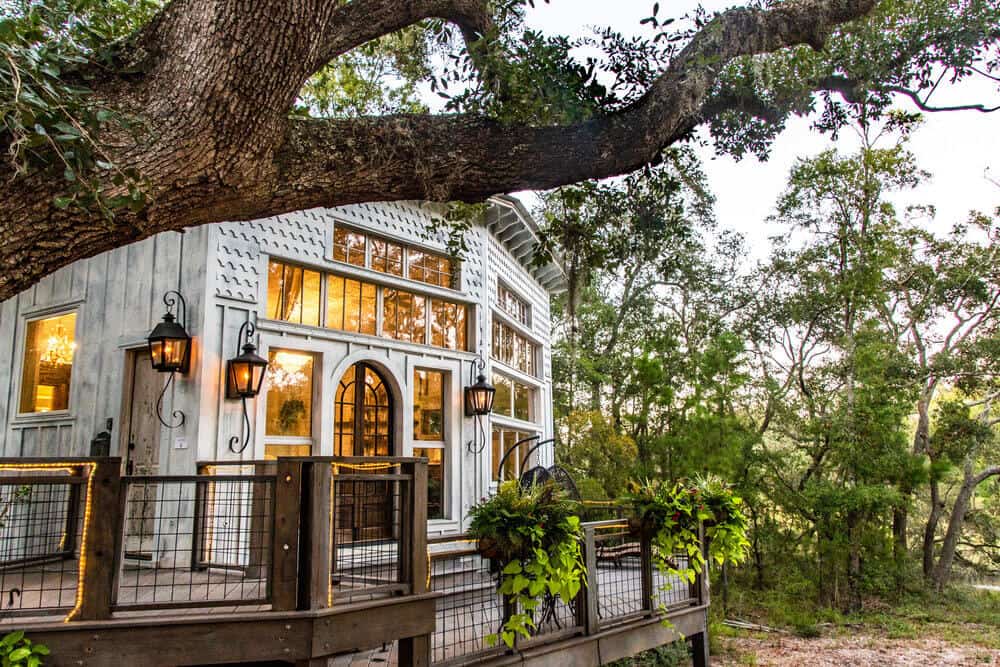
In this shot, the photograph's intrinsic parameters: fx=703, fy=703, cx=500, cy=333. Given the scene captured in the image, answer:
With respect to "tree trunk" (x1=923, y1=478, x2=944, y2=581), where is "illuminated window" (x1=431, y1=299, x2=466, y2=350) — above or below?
above

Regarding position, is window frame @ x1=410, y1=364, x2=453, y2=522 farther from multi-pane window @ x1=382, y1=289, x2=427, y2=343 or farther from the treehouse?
multi-pane window @ x1=382, y1=289, x2=427, y2=343

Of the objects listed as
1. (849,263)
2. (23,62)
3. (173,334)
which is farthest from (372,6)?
(849,263)

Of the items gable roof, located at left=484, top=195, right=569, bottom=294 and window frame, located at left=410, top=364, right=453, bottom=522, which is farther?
gable roof, located at left=484, top=195, right=569, bottom=294

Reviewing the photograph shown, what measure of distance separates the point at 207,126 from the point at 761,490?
485 inches

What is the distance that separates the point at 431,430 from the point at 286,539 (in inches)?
162

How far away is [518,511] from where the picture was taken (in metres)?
4.34

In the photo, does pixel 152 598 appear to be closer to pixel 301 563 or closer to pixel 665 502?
pixel 301 563

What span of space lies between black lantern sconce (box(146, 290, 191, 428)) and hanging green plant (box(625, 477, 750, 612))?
149 inches

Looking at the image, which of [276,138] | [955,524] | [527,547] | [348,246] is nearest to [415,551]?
[527,547]

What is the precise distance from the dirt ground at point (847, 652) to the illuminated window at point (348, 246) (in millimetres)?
6105

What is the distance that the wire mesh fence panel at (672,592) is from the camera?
6.02 meters

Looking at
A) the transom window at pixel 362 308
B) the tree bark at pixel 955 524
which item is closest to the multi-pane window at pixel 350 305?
the transom window at pixel 362 308

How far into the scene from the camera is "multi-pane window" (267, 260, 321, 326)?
6385mm

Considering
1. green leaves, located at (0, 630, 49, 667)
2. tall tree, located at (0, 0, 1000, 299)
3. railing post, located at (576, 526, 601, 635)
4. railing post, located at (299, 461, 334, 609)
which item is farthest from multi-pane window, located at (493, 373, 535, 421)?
green leaves, located at (0, 630, 49, 667)
